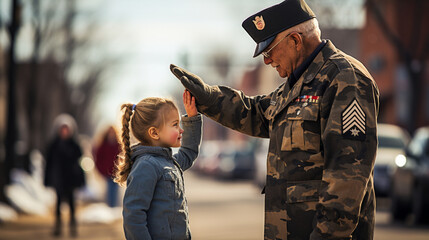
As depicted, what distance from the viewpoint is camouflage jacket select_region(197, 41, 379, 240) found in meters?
3.65

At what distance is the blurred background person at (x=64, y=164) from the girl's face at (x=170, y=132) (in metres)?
8.01

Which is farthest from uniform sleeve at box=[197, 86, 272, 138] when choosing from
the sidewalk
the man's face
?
the sidewalk

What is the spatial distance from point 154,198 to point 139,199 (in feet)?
0.45

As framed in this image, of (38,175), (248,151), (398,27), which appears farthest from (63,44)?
(398,27)

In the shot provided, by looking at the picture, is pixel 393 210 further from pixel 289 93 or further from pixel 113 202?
pixel 289 93

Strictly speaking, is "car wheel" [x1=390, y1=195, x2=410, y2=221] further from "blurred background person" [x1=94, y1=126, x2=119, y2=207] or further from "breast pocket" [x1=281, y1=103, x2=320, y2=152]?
"breast pocket" [x1=281, y1=103, x2=320, y2=152]

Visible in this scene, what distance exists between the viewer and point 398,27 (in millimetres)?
33125

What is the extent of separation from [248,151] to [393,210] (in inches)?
821

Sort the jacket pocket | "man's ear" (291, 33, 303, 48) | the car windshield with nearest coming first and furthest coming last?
the jacket pocket, "man's ear" (291, 33, 303, 48), the car windshield

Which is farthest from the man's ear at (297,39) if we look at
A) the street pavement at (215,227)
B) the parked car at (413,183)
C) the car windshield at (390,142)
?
the car windshield at (390,142)

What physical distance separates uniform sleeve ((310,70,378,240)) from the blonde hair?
0.95 metres

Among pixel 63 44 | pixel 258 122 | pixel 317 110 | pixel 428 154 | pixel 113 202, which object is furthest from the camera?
pixel 63 44

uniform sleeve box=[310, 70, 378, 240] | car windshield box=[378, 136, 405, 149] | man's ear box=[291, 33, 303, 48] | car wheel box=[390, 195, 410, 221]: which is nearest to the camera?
uniform sleeve box=[310, 70, 378, 240]

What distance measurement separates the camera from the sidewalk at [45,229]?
1170 centimetres
